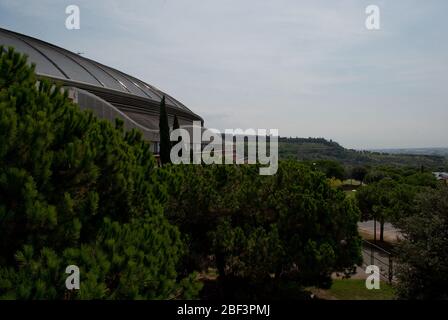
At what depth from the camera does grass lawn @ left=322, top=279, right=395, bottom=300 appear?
1698cm

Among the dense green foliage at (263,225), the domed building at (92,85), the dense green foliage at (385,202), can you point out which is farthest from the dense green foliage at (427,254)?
the domed building at (92,85)

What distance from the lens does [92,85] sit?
104 feet

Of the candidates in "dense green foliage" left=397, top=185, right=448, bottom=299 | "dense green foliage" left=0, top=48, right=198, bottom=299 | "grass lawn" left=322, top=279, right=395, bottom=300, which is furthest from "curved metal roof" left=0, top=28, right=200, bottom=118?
"dense green foliage" left=397, top=185, right=448, bottom=299

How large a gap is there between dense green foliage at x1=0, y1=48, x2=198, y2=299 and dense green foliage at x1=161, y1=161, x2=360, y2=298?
234 inches

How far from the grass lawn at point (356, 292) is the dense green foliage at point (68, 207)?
1282 centimetres

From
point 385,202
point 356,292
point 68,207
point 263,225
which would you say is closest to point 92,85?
point 263,225

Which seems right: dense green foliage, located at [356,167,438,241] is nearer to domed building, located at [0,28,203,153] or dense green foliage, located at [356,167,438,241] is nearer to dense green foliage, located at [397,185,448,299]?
dense green foliage, located at [397,185,448,299]

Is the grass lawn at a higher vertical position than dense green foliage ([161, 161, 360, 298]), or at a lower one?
lower

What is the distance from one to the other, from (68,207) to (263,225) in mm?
10368

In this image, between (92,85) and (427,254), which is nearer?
(427,254)

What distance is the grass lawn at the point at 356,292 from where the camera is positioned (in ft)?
55.7

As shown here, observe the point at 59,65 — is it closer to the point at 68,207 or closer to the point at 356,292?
the point at 356,292

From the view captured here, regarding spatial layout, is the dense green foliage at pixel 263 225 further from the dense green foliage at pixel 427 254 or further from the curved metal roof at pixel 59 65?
the curved metal roof at pixel 59 65
